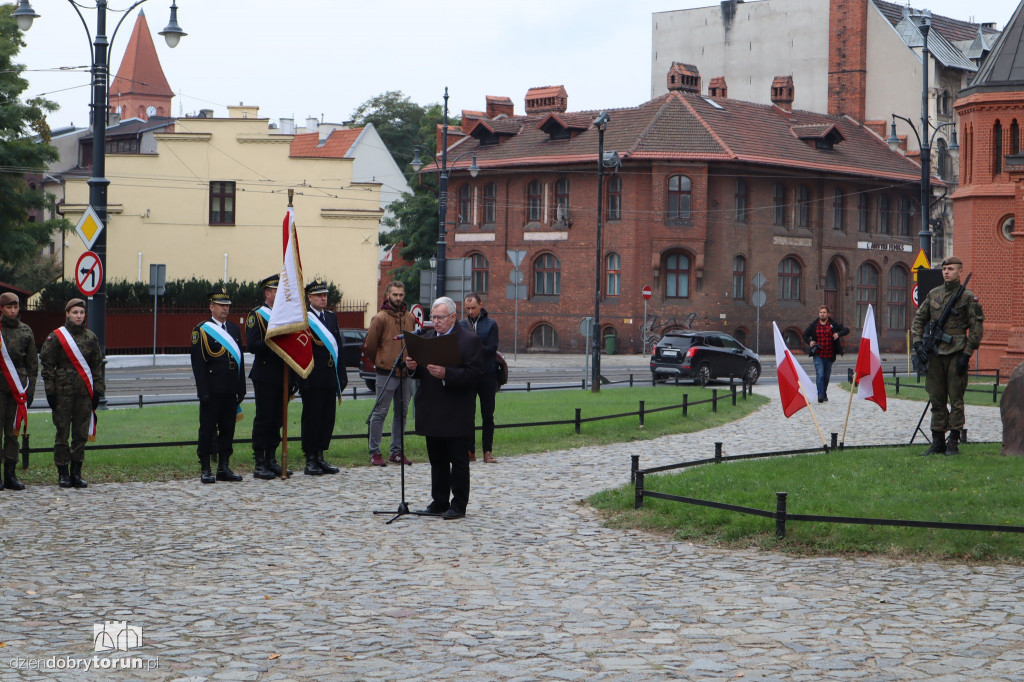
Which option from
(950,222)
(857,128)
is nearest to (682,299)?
(857,128)

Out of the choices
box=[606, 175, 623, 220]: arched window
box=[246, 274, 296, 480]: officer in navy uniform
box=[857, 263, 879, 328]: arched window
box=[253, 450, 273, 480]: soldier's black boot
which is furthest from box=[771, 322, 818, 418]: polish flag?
box=[857, 263, 879, 328]: arched window

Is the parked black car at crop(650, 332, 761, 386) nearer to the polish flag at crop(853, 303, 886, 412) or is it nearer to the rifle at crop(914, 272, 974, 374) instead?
the polish flag at crop(853, 303, 886, 412)

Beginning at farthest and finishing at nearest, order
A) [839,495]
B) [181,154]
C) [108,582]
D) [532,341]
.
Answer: [532,341] < [181,154] < [839,495] < [108,582]

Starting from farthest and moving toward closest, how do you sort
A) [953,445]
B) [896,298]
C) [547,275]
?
[896,298] < [547,275] < [953,445]

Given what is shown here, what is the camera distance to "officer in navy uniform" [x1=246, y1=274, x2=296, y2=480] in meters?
12.4

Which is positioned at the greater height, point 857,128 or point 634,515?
point 857,128

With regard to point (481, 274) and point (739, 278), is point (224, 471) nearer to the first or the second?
point (739, 278)

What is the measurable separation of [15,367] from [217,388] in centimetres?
196

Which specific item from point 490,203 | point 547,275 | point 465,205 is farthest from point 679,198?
point 465,205

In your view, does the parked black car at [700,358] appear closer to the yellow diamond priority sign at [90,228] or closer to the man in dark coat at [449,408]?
the yellow diamond priority sign at [90,228]

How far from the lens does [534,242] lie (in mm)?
54688

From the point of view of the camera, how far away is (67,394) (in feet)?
38.7

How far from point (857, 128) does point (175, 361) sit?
40.3m

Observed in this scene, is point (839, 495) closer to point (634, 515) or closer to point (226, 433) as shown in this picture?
point (634, 515)
